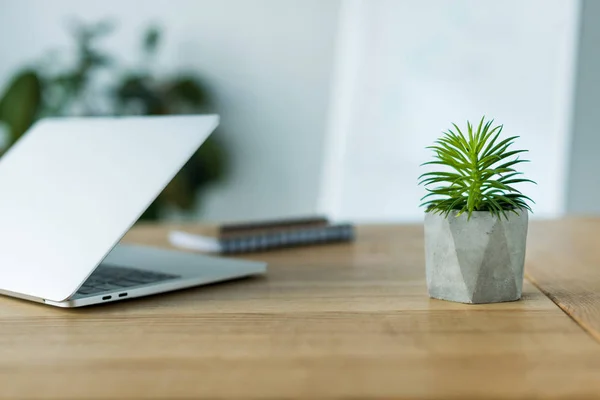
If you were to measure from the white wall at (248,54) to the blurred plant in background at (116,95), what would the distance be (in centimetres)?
9

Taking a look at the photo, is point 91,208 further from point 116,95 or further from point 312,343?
point 116,95

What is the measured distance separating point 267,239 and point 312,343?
60cm

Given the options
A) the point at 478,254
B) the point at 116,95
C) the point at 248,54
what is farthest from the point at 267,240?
the point at 248,54

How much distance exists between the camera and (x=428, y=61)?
3.35 meters

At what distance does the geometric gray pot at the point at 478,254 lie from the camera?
705 mm

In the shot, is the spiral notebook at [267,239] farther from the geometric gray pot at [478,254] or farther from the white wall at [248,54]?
the white wall at [248,54]

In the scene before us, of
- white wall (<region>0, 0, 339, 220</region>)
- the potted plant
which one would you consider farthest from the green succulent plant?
white wall (<region>0, 0, 339, 220</region>)

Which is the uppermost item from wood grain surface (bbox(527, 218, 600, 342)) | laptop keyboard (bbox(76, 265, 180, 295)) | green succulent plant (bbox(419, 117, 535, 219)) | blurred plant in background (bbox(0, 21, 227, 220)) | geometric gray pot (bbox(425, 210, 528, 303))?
blurred plant in background (bbox(0, 21, 227, 220))

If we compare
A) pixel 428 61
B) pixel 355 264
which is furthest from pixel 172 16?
pixel 355 264

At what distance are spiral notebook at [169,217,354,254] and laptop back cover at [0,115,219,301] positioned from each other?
13.0 inches

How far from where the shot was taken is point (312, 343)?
58 centimetres

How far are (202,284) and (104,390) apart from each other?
0.38 m

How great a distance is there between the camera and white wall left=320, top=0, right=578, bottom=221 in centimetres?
320

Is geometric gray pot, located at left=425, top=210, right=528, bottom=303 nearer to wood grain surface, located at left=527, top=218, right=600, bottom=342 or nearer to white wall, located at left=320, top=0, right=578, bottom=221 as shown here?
wood grain surface, located at left=527, top=218, right=600, bottom=342
